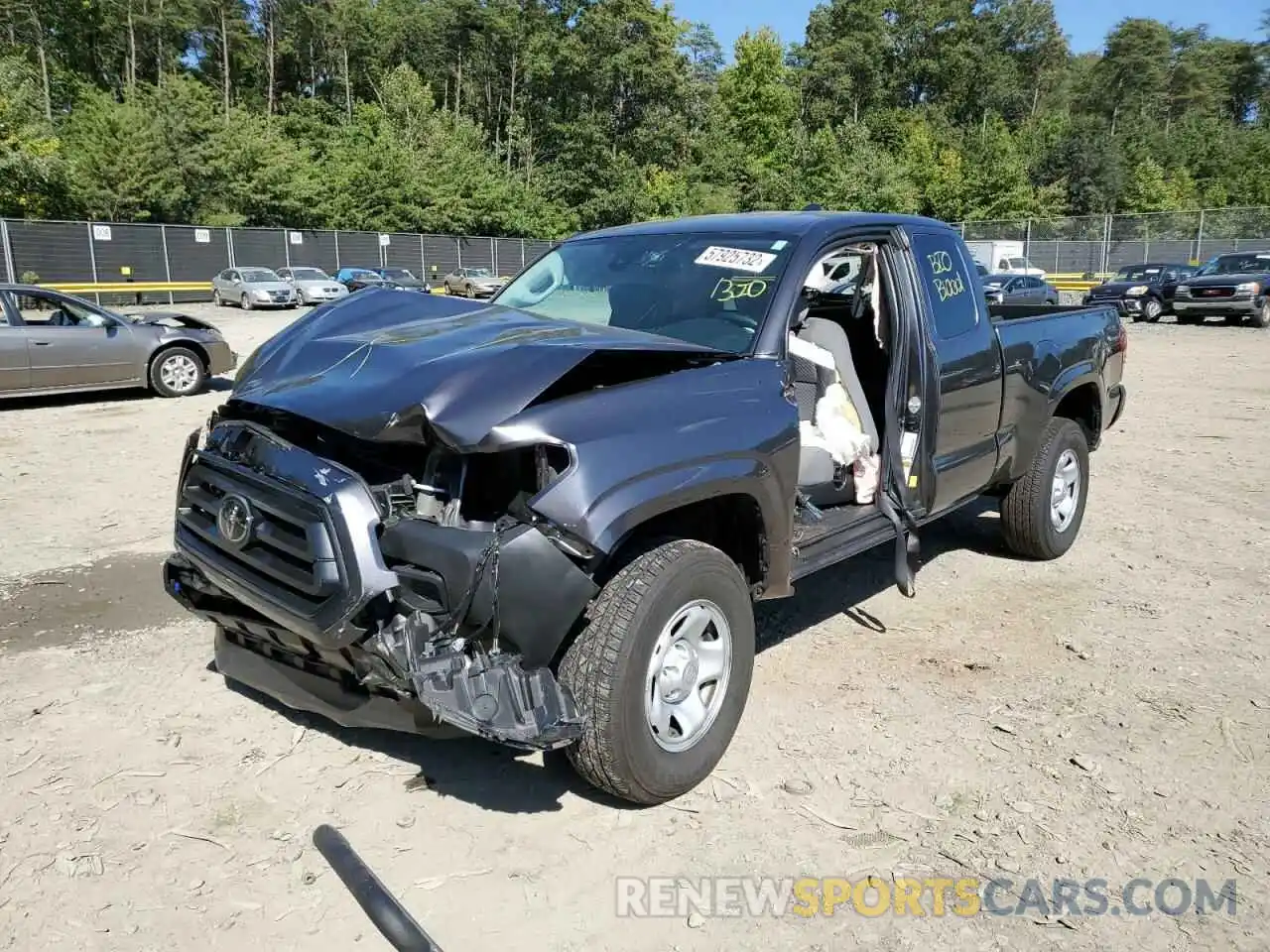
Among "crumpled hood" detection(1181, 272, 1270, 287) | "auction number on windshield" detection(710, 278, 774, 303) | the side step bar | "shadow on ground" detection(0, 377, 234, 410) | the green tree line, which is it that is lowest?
the side step bar

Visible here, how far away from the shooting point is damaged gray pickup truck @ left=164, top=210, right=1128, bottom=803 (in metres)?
2.69

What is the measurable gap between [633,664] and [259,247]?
146 ft

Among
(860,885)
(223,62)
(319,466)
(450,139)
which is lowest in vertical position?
(860,885)

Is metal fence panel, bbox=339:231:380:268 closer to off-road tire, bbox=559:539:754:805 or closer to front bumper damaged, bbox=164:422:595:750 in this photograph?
front bumper damaged, bbox=164:422:595:750

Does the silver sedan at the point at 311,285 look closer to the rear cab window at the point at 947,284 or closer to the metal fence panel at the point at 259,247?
the metal fence panel at the point at 259,247

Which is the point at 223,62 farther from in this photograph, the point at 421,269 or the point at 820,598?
the point at 820,598

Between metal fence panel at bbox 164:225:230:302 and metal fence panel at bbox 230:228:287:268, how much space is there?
586 mm

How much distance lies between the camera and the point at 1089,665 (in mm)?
4375

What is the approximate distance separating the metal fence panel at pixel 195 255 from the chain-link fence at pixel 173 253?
0.14 ft

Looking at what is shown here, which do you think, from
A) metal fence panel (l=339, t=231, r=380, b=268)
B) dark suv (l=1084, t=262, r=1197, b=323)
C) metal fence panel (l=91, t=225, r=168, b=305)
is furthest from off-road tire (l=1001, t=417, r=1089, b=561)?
metal fence panel (l=339, t=231, r=380, b=268)

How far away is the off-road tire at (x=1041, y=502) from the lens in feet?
18.1

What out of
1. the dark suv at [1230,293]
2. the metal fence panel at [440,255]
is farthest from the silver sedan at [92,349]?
the metal fence panel at [440,255]

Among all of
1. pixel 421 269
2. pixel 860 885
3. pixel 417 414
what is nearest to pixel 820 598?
pixel 860 885

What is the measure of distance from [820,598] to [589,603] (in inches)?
104
